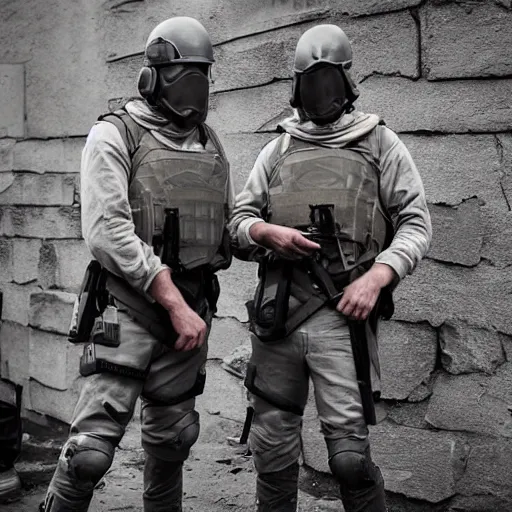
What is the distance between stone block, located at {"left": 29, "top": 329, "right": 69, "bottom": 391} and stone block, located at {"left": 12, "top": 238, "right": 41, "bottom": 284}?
0.34m

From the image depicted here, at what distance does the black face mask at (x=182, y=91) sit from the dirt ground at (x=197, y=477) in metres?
1.79

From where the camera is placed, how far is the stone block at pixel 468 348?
11.8 feet

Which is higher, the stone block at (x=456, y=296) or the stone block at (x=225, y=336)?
the stone block at (x=456, y=296)

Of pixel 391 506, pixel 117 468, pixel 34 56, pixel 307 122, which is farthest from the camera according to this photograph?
pixel 34 56

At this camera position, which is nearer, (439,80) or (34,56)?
(439,80)

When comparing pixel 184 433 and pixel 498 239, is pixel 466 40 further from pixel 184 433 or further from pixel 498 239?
pixel 184 433

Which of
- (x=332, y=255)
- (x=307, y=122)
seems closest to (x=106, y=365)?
(x=332, y=255)

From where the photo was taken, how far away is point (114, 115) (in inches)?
118

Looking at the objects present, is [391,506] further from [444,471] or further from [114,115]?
[114,115]

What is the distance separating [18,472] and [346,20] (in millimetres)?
2736

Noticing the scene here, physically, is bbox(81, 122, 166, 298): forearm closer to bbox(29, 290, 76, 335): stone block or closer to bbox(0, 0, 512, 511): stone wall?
bbox(0, 0, 512, 511): stone wall

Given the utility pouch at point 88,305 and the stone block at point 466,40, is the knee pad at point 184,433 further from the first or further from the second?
the stone block at point 466,40

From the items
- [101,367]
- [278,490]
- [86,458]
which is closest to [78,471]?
[86,458]

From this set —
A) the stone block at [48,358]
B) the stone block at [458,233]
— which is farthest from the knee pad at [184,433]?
the stone block at [48,358]
